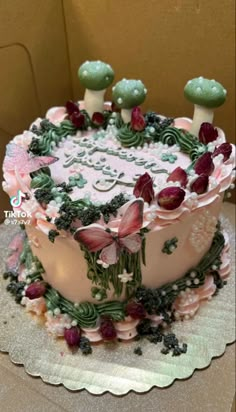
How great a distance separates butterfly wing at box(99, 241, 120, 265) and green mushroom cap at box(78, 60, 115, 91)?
901mm

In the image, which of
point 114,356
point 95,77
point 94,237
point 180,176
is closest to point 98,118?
point 95,77

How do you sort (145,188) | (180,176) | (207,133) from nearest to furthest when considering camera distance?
(145,188), (180,176), (207,133)

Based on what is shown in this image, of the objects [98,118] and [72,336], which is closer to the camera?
[72,336]

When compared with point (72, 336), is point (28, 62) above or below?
above

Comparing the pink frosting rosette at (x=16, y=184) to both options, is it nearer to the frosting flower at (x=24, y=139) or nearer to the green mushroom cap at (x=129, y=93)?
the frosting flower at (x=24, y=139)

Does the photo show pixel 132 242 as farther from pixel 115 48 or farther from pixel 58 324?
pixel 115 48

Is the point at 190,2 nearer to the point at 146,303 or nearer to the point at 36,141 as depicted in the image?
the point at 36,141

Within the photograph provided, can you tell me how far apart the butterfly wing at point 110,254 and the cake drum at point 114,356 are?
451 mm

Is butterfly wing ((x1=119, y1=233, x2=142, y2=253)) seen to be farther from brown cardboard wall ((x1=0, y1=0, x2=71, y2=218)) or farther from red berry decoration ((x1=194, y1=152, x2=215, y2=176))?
brown cardboard wall ((x1=0, y1=0, x2=71, y2=218))

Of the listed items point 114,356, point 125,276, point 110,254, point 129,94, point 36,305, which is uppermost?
point 129,94

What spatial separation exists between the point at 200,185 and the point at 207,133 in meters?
0.38

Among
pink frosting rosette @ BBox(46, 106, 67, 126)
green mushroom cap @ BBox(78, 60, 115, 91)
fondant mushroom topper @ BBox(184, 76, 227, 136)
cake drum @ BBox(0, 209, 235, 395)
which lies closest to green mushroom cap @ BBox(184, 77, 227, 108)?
fondant mushroom topper @ BBox(184, 76, 227, 136)

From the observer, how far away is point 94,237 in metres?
1.61

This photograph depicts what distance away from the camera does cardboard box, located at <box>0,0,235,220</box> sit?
212 cm
